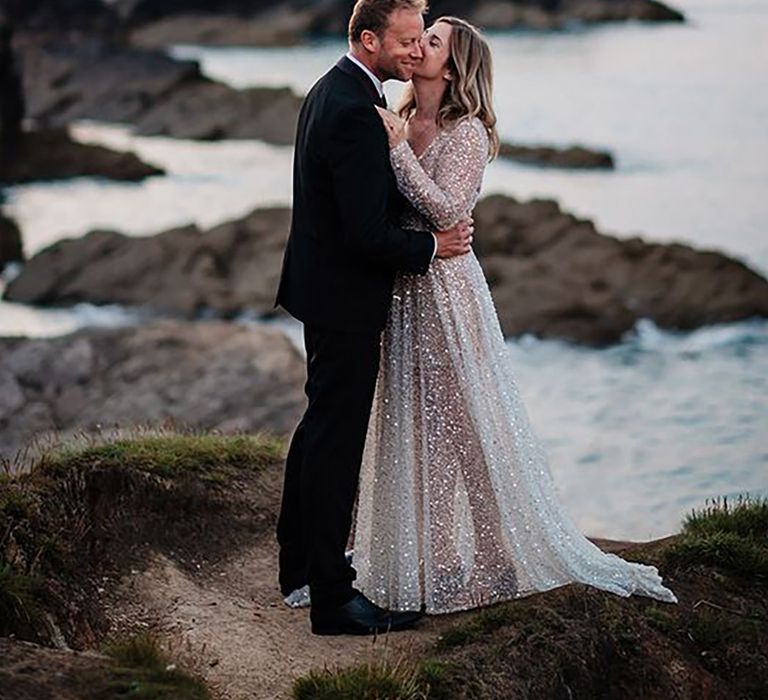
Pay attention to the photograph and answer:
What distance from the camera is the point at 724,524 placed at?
23.6ft

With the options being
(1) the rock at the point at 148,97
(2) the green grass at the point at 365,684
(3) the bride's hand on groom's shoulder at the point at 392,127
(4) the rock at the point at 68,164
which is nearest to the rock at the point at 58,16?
(1) the rock at the point at 148,97

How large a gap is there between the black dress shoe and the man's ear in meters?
2.18

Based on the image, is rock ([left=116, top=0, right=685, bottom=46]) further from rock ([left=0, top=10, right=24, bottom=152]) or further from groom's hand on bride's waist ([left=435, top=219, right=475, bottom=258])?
groom's hand on bride's waist ([left=435, top=219, right=475, bottom=258])

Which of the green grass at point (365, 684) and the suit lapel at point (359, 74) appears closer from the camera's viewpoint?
the green grass at point (365, 684)

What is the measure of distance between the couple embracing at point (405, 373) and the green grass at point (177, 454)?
49.0 inches

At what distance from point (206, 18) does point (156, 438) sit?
55.1 m

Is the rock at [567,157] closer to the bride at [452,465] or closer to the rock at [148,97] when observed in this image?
the rock at [148,97]

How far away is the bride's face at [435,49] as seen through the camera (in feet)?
19.3

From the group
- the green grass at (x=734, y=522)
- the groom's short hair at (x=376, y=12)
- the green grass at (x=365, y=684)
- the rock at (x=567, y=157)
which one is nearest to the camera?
the green grass at (x=365, y=684)

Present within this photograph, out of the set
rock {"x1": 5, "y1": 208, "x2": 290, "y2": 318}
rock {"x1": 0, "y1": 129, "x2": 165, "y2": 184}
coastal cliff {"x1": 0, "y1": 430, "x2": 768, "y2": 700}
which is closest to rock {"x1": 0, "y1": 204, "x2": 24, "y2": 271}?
Result: rock {"x1": 5, "y1": 208, "x2": 290, "y2": 318}

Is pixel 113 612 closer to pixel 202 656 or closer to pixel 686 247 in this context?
pixel 202 656

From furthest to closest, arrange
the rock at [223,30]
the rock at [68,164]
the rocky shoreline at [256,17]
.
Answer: the rock at [223,30] → the rocky shoreline at [256,17] → the rock at [68,164]

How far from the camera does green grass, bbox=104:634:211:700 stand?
4.80m

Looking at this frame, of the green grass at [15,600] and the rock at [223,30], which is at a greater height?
the green grass at [15,600]
